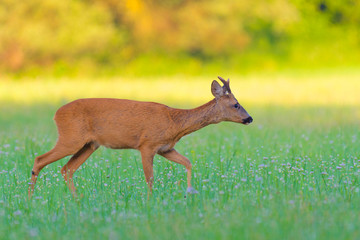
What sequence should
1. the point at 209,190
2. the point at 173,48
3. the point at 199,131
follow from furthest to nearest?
the point at 173,48 → the point at 199,131 → the point at 209,190

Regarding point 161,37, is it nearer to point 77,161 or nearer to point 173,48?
point 173,48

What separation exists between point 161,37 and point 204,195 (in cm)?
2625

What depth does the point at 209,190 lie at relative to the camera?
6.21 meters

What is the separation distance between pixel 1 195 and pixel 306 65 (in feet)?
108

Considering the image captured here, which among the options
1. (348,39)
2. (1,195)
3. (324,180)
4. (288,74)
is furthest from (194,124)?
(348,39)

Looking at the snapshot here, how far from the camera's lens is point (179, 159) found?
7.11 meters

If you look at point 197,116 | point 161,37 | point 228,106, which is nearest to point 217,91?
point 228,106

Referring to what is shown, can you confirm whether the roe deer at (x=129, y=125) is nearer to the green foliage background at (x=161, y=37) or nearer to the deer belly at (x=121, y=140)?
the deer belly at (x=121, y=140)

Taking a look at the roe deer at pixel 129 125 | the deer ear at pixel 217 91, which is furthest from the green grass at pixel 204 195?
the deer ear at pixel 217 91

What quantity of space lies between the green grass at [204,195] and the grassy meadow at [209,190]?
10 millimetres

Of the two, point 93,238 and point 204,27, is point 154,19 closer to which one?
point 204,27

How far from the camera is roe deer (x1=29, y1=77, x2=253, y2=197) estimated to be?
6957mm

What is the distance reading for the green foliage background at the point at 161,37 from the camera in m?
29.3

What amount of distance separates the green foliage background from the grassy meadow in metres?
16.9
